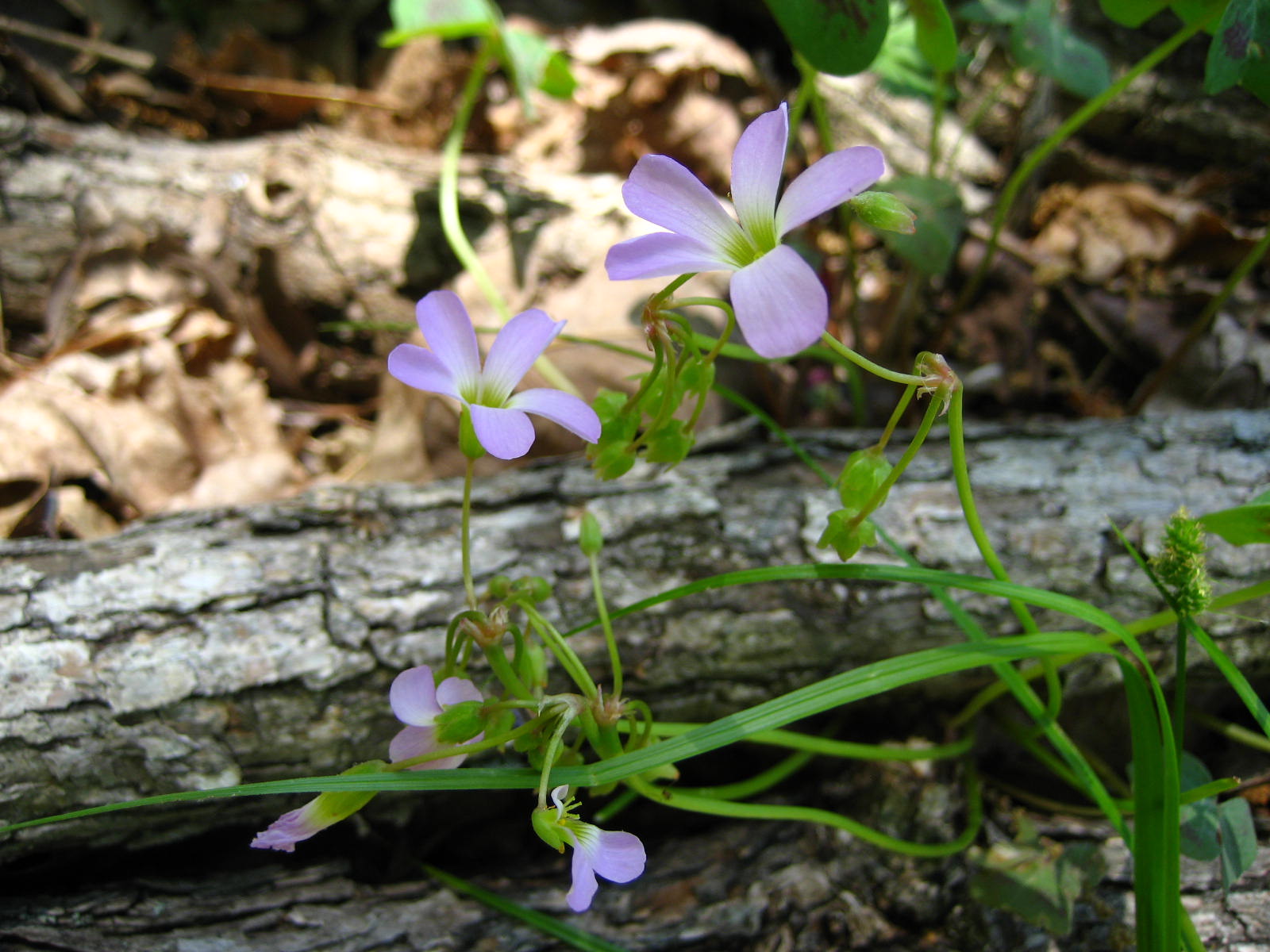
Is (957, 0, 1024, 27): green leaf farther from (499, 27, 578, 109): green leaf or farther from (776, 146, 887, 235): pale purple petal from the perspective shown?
(776, 146, 887, 235): pale purple petal

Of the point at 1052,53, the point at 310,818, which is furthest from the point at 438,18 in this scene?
the point at 310,818

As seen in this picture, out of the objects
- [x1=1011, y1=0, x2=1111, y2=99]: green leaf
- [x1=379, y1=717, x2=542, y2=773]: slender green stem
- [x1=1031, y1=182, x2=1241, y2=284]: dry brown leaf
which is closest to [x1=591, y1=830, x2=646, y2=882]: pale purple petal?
[x1=379, y1=717, x2=542, y2=773]: slender green stem

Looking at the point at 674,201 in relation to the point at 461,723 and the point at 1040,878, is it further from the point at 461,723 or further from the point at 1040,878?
the point at 1040,878

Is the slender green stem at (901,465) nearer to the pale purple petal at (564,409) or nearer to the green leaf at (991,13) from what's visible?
the pale purple petal at (564,409)

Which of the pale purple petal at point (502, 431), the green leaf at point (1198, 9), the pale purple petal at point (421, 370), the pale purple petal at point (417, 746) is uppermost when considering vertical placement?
the green leaf at point (1198, 9)

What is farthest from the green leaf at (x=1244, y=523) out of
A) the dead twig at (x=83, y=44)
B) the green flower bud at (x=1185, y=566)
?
the dead twig at (x=83, y=44)

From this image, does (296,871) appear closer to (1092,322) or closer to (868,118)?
(1092,322)
